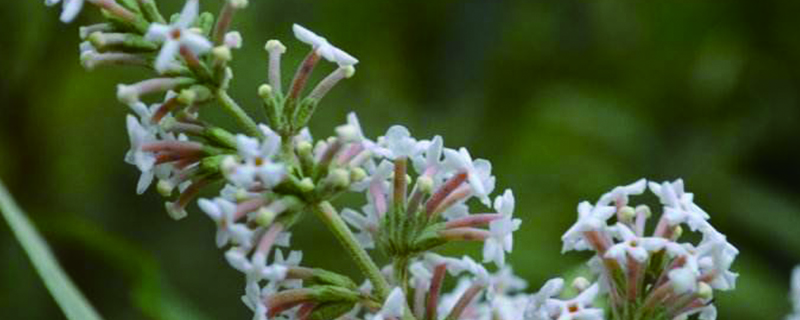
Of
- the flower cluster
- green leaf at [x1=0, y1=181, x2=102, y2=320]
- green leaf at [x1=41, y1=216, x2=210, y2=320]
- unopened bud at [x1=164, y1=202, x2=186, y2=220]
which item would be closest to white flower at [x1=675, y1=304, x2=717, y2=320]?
the flower cluster

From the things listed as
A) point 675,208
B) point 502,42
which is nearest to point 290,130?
point 675,208

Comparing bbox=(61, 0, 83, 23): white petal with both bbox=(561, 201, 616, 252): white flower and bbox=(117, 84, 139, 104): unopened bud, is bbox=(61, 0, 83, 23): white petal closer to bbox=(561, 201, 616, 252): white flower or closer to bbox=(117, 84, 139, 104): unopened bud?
bbox=(117, 84, 139, 104): unopened bud

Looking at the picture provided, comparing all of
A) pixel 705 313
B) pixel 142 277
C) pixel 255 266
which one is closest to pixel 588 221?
pixel 705 313

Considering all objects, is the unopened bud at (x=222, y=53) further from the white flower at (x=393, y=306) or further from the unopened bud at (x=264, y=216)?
the white flower at (x=393, y=306)

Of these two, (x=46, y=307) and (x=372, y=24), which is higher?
(x=372, y=24)

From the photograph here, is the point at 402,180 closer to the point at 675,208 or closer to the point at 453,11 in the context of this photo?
the point at 675,208

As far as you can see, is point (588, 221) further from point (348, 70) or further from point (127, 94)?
point (127, 94)

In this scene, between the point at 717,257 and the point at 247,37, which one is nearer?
the point at 717,257
